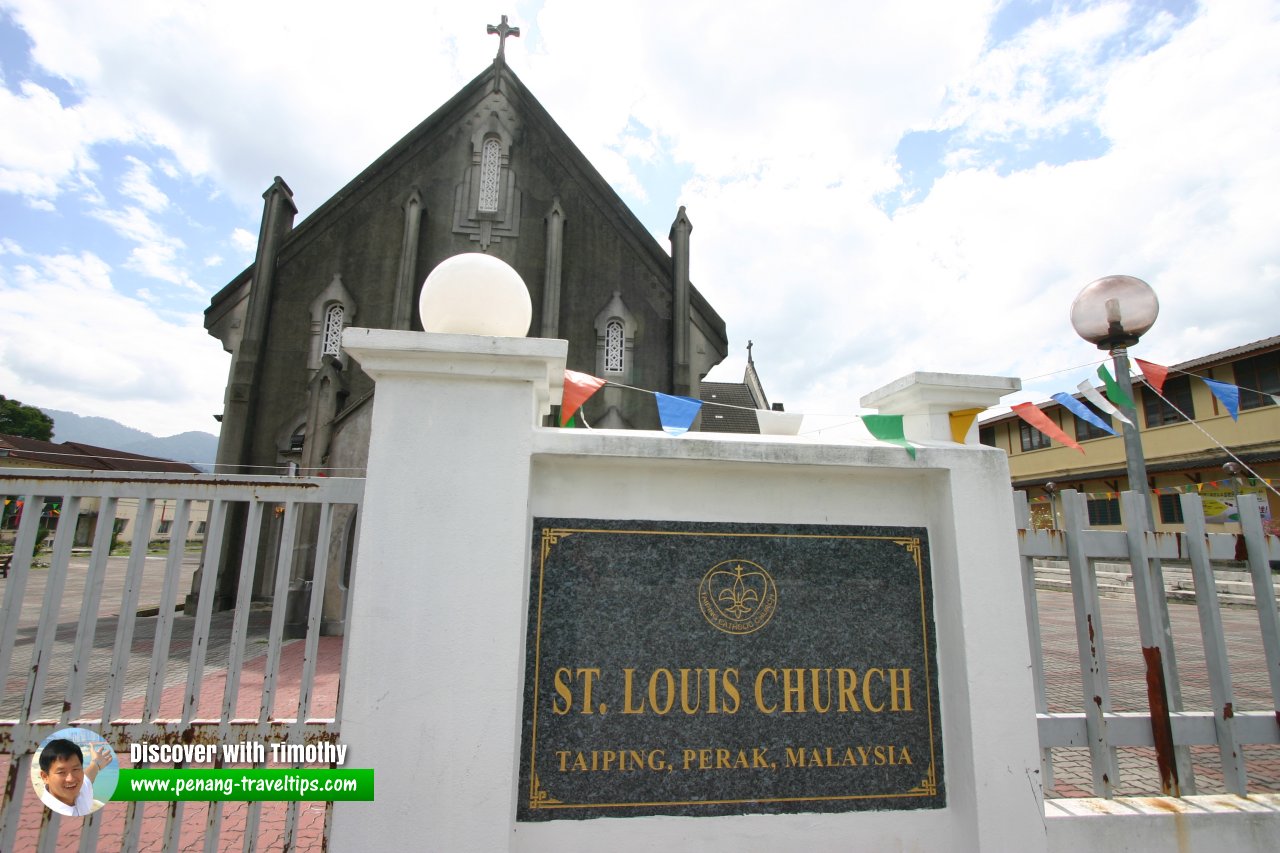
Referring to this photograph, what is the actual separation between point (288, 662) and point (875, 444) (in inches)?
325

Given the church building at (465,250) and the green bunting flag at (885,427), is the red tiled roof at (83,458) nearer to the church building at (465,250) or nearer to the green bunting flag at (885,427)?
the church building at (465,250)

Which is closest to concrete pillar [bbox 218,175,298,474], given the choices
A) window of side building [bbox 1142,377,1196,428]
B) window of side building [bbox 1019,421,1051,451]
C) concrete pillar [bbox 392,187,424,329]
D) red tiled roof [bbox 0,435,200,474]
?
red tiled roof [bbox 0,435,200,474]

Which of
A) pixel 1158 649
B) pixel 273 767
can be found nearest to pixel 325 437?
pixel 273 767

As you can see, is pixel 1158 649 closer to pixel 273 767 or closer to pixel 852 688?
pixel 852 688

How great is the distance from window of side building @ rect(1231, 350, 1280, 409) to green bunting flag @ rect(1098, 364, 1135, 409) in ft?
67.2

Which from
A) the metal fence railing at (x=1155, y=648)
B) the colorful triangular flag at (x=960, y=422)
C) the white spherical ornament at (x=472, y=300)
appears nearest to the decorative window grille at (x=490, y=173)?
the white spherical ornament at (x=472, y=300)

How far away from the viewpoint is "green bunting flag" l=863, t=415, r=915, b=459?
3141 mm

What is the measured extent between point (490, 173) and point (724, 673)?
15087 mm

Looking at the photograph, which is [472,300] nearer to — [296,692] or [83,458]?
[296,692]

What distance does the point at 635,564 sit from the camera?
2.77 metres

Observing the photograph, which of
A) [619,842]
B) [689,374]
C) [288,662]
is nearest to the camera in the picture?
[619,842]

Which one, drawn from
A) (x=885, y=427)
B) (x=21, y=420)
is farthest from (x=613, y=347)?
(x=21, y=420)

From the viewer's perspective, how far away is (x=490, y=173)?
49.8 feet

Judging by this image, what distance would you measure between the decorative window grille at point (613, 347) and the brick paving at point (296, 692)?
7878 millimetres
